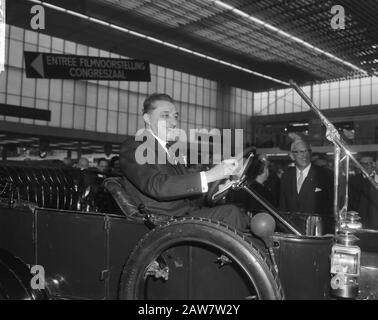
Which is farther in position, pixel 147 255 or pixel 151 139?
pixel 151 139

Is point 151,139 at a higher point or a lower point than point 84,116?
lower

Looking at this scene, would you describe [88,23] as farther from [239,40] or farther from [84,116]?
[239,40]

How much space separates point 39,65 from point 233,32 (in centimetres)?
1896

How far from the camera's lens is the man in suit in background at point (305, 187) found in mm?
4105

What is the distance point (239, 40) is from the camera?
2473 cm

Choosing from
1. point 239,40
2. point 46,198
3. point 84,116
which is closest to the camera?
point 46,198

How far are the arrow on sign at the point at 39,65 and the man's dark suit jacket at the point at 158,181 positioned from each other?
4.40 m

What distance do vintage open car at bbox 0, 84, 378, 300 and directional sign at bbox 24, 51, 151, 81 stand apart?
3.76 m

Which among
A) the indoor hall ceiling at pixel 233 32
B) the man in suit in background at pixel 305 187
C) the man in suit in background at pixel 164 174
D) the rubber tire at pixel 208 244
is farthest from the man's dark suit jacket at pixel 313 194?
the indoor hall ceiling at pixel 233 32

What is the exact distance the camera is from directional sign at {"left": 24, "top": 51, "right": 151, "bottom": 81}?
6.22 metres
